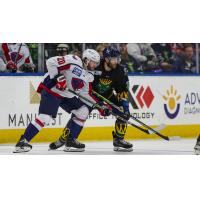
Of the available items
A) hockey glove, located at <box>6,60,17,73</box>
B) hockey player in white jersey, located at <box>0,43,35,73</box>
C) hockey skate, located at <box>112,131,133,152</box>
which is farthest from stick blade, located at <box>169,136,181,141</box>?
hockey glove, located at <box>6,60,17,73</box>

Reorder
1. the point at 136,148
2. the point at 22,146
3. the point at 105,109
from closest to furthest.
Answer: the point at 22,146, the point at 136,148, the point at 105,109

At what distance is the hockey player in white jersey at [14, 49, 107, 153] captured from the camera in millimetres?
5195

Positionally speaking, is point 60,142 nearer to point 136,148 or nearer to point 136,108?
point 136,148

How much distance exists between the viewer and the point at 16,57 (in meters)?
5.34

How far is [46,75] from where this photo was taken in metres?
5.25

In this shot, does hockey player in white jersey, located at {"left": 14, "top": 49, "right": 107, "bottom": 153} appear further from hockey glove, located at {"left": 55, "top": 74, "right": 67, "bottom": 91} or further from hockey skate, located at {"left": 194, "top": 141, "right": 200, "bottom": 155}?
hockey skate, located at {"left": 194, "top": 141, "right": 200, "bottom": 155}

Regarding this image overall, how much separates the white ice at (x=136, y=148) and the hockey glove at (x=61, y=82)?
53cm

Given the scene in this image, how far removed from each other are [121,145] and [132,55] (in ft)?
A: 2.91

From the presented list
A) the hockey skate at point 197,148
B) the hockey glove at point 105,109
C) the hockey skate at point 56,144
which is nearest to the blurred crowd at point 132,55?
the hockey glove at point 105,109

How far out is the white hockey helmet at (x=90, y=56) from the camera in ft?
→ 17.1

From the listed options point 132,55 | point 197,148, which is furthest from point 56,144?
point 197,148

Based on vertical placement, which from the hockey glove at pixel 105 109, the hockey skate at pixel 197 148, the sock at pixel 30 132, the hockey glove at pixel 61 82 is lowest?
the hockey skate at pixel 197 148

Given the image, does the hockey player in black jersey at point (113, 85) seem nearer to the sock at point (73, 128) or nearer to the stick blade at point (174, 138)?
the sock at point (73, 128)

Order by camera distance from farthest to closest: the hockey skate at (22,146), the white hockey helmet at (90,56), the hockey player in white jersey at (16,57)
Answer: the hockey player in white jersey at (16,57), the white hockey helmet at (90,56), the hockey skate at (22,146)
